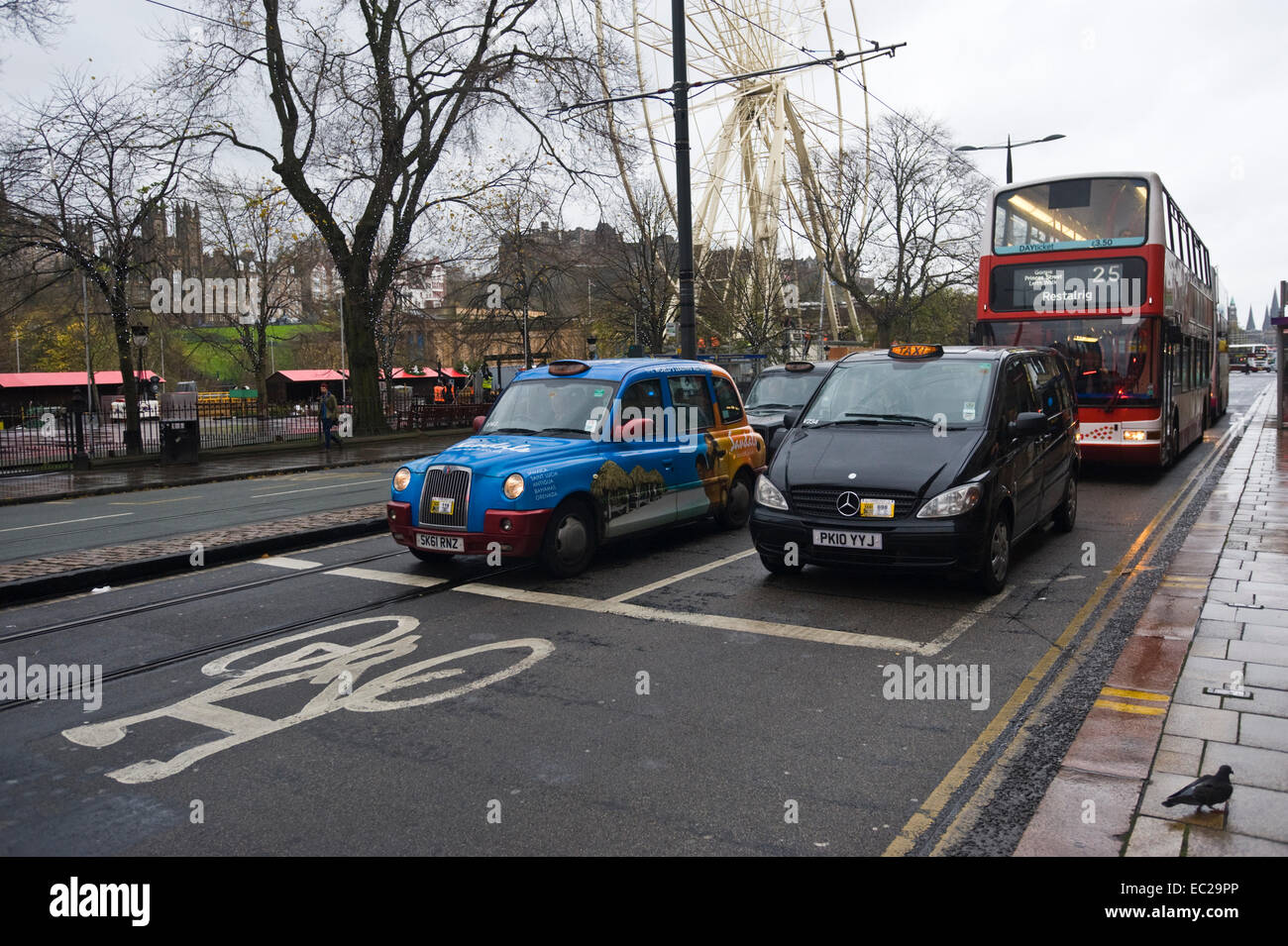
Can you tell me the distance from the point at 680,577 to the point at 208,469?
17.7 metres

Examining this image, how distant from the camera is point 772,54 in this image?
37.4m

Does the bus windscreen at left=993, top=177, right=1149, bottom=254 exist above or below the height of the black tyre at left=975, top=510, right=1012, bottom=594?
above

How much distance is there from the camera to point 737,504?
10.7 meters

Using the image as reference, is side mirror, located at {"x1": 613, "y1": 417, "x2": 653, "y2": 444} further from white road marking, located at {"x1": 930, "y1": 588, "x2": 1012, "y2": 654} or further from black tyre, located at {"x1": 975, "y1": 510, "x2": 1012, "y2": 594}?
white road marking, located at {"x1": 930, "y1": 588, "x2": 1012, "y2": 654}

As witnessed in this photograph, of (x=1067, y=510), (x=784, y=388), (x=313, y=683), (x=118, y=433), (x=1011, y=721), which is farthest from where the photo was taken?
(x=118, y=433)

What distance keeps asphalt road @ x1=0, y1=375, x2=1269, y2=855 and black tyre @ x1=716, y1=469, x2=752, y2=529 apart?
6.64 feet

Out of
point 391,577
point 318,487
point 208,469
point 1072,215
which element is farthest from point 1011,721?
point 208,469

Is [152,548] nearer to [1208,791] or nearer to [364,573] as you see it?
[364,573]

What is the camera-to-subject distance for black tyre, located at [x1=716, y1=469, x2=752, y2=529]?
10.6 meters

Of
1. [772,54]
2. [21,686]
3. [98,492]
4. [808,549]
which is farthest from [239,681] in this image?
[772,54]

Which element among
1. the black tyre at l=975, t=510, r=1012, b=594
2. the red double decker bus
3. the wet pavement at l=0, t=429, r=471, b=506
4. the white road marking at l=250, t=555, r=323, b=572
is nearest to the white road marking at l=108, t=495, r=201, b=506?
the wet pavement at l=0, t=429, r=471, b=506
